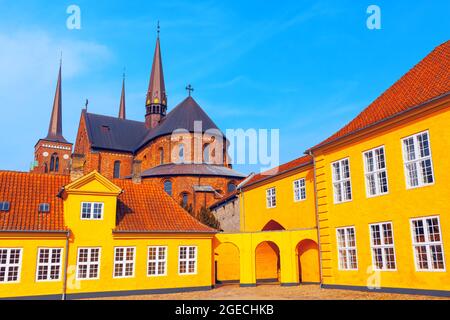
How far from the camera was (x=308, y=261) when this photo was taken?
26219 mm

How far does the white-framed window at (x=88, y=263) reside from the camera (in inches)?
840

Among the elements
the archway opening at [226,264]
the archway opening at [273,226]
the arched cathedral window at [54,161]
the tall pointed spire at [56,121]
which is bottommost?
the archway opening at [226,264]

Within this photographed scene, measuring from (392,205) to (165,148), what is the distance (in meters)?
38.3

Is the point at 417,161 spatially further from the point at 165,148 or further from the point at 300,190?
the point at 165,148

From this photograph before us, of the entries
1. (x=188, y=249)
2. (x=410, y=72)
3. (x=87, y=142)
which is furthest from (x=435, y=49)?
(x=87, y=142)

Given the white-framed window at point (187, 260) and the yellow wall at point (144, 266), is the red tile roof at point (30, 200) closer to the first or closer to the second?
the yellow wall at point (144, 266)

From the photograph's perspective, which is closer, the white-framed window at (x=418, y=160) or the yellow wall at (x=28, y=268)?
the white-framed window at (x=418, y=160)

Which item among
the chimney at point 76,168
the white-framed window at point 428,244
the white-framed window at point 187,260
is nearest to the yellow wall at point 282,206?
the white-framed window at point 187,260

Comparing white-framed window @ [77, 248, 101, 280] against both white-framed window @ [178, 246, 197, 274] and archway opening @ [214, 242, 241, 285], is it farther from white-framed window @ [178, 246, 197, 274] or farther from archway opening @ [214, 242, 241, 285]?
archway opening @ [214, 242, 241, 285]

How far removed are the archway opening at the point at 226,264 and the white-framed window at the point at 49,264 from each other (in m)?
13.4

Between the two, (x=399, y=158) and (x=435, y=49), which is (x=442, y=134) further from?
(x=435, y=49)

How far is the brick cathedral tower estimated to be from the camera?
7325 centimetres

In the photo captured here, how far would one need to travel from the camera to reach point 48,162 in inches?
2881

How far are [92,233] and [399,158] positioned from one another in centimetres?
1586
